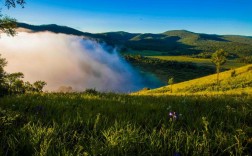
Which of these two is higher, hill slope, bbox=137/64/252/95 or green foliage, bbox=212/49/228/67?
green foliage, bbox=212/49/228/67

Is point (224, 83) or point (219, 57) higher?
point (219, 57)

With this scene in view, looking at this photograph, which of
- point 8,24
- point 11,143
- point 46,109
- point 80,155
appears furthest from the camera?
point 8,24

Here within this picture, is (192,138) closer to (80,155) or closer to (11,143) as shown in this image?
(80,155)

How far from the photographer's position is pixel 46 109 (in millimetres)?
5383

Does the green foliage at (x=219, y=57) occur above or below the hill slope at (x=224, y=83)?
above

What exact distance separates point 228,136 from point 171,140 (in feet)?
2.78

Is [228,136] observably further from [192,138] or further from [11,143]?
[11,143]

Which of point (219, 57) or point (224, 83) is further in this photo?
point (224, 83)

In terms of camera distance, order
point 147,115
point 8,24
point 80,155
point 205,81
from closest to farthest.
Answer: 1. point 80,155
2. point 147,115
3. point 8,24
4. point 205,81

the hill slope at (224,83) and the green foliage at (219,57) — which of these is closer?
the hill slope at (224,83)

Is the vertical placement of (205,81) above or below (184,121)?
below

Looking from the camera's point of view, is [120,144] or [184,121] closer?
[120,144]

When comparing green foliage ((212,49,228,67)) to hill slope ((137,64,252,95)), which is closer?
hill slope ((137,64,252,95))

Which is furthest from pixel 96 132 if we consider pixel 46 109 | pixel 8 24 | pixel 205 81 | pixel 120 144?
pixel 205 81
